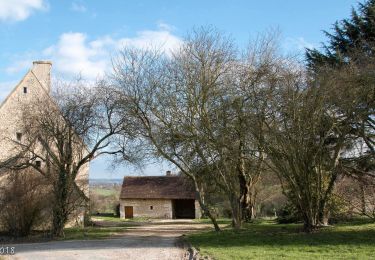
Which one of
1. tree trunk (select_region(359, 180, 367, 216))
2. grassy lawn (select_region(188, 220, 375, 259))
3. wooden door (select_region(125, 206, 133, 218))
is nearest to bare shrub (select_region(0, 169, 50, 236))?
grassy lawn (select_region(188, 220, 375, 259))

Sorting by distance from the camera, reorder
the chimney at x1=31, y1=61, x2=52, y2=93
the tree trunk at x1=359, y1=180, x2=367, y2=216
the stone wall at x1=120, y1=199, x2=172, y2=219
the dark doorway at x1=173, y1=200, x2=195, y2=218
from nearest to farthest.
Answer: the tree trunk at x1=359, y1=180, x2=367, y2=216 < the chimney at x1=31, y1=61, x2=52, y2=93 < the stone wall at x1=120, y1=199, x2=172, y2=219 < the dark doorway at x1=173, y1=200, x2=195, y2=218

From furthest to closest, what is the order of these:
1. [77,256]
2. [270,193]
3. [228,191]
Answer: [270,193], [228,191], [77,256]

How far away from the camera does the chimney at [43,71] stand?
33375 millimetres

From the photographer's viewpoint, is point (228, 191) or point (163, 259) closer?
point (163, 259)

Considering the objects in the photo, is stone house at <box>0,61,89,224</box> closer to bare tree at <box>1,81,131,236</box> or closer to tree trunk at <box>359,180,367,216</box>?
bare tree at <box>1,81,131,236</box>

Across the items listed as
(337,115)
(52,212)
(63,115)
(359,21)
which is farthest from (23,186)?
(359,21)

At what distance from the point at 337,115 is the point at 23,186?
1616 cm

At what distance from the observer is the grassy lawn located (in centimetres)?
1210

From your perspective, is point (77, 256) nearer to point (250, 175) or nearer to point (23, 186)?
point (23, 186)

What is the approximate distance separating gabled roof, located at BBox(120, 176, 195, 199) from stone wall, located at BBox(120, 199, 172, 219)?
0.53 m

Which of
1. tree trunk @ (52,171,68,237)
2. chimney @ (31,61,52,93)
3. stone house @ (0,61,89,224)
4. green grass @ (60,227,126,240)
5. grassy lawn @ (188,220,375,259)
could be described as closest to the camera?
grassy lawn @ (188,220,375,259)

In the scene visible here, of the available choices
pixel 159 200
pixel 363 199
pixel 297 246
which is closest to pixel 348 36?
pixel 363 199

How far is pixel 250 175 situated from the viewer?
28656 mm

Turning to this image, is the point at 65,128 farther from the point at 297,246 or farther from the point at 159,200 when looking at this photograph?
the point at 159,200
